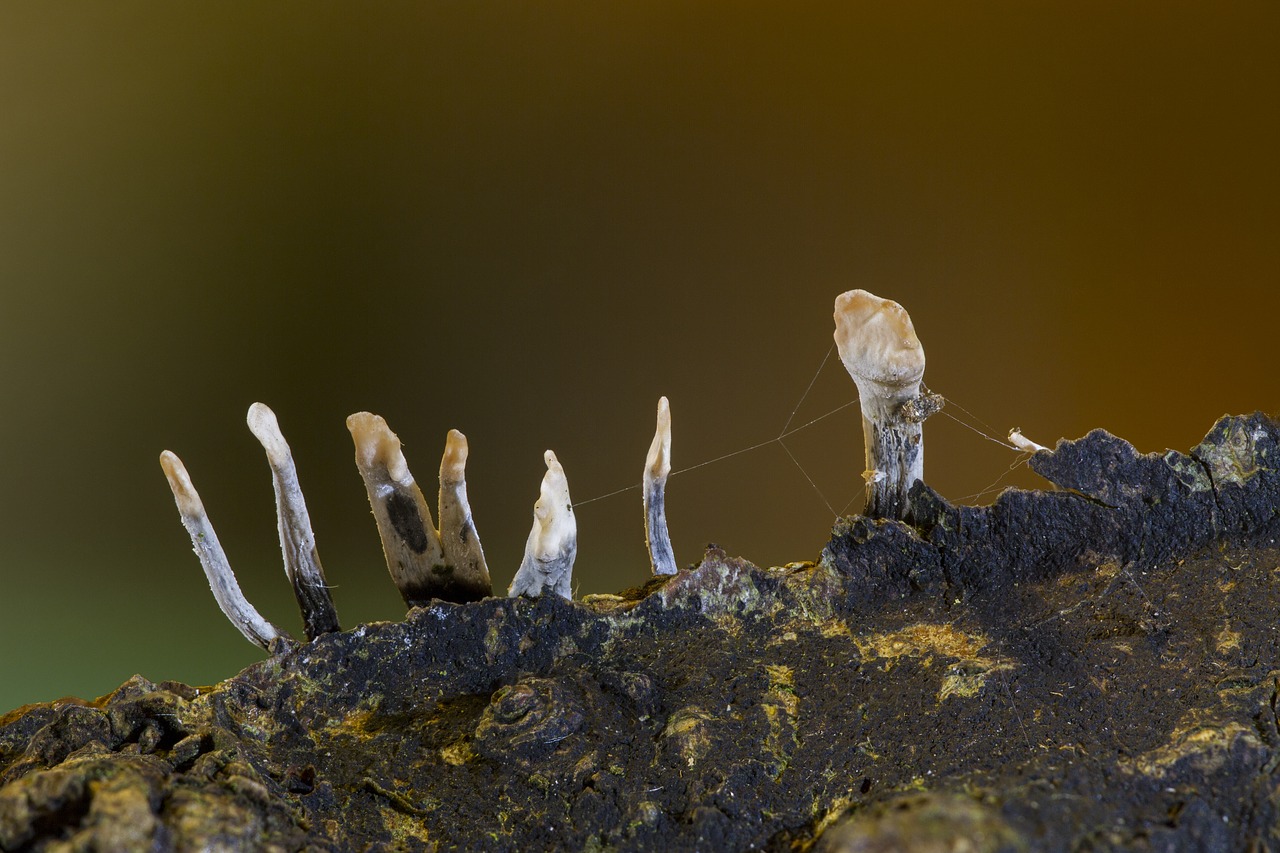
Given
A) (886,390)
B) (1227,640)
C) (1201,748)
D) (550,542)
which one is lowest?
(1201,748)

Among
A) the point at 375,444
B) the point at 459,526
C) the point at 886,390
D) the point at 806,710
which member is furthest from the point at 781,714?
the point at 375,444

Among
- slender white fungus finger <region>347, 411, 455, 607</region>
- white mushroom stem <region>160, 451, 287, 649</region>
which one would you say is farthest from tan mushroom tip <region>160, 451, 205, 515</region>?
slender white fungus finger <region>347, 411, 455, 607</region>

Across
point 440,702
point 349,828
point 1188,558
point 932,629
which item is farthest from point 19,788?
point 1188,558

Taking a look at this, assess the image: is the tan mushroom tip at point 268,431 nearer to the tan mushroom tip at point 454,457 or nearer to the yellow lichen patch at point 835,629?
the tan mushroom tip at point 454,457

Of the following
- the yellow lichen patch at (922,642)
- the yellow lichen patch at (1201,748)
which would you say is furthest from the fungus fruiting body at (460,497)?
the yellow lichen patch at (1201,748)

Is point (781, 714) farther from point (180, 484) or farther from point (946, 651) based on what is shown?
point (180, 484)

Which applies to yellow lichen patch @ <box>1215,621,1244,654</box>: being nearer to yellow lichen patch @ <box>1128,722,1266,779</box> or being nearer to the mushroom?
yellow lichen patch @ <box>1128,722,1266,779</box>
